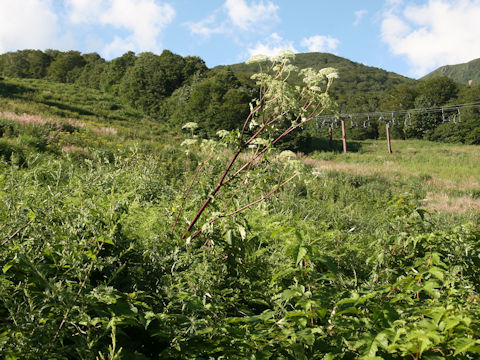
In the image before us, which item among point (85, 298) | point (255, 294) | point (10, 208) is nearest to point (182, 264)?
point (255, 294)

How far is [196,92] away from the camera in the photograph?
28797 mm

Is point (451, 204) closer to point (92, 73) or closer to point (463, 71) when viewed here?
point (92, 73)

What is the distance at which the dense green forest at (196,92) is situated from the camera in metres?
28.4

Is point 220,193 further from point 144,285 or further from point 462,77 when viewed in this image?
point 462,77

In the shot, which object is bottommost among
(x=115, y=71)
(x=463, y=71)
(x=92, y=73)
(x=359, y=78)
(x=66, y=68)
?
(x=115, y=71)

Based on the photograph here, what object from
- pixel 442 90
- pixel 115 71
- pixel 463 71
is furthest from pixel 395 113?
pixel 463 71

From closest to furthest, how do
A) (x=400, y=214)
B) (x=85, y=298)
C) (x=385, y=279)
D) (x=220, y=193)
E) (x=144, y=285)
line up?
(x=85, y=298) → (x=144, y=285) → (x=385, y=279) → (x=220, y=193) → (x=400, y=214)

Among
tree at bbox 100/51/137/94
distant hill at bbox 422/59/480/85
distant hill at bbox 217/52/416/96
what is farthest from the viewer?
distant hill at bbox 422/59/480/85

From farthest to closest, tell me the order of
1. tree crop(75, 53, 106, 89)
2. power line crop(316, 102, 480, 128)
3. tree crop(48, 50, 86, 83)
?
1. tree crop(48, 50, 86, 83)
2. tree crop(75, 53, 106, 89)
3. power line crop(316, 102, 480, 128)

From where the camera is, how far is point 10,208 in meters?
2.12

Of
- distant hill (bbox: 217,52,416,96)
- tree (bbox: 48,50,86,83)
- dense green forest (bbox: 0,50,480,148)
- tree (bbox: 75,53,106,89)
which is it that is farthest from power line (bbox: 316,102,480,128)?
distant hill (bbox: 217,52,416,96)

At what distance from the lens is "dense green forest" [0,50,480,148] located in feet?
93.3

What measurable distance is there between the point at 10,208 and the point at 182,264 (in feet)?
3.61

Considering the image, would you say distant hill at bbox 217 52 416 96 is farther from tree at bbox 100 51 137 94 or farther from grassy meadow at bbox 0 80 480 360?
grassy meadow at bbox 0 80 480 360
